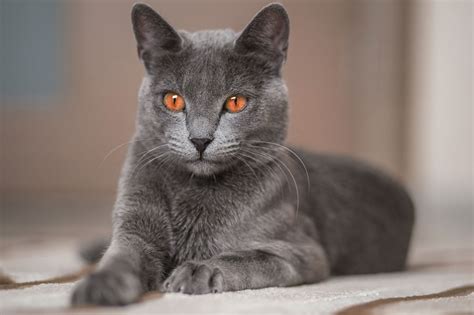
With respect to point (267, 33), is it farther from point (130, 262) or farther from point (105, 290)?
point (105, 290)

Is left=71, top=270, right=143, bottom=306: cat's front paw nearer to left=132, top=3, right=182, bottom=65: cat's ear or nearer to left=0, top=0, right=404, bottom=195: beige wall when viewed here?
left=132, top=3, right=182, bottom=65: cat's ear

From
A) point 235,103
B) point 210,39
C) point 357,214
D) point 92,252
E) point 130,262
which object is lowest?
point 92,252

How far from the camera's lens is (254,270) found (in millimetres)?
1365

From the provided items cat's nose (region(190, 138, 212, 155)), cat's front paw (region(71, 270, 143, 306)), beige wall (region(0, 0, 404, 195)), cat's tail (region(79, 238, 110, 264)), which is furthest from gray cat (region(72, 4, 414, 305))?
beige wall (region(0, 0, 404, 195))

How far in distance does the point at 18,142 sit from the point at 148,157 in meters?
4.04

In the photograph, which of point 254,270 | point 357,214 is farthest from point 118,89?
point 254,270

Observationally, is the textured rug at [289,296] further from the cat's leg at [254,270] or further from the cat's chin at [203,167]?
the cat's chin at [203,167]

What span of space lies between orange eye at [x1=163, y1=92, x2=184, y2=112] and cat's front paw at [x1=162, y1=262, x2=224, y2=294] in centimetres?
37

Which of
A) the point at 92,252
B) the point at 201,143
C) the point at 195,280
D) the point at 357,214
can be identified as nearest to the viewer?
the point at 195,280

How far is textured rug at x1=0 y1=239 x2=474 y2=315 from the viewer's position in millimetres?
1074

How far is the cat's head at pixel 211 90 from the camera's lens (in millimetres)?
1375

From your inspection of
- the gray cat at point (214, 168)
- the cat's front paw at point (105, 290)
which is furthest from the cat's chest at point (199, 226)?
the cat's front paw at point (105, 290)

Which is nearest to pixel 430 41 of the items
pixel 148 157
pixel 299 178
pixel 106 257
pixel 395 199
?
pixel 395 199

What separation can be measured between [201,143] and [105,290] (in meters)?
0.42
